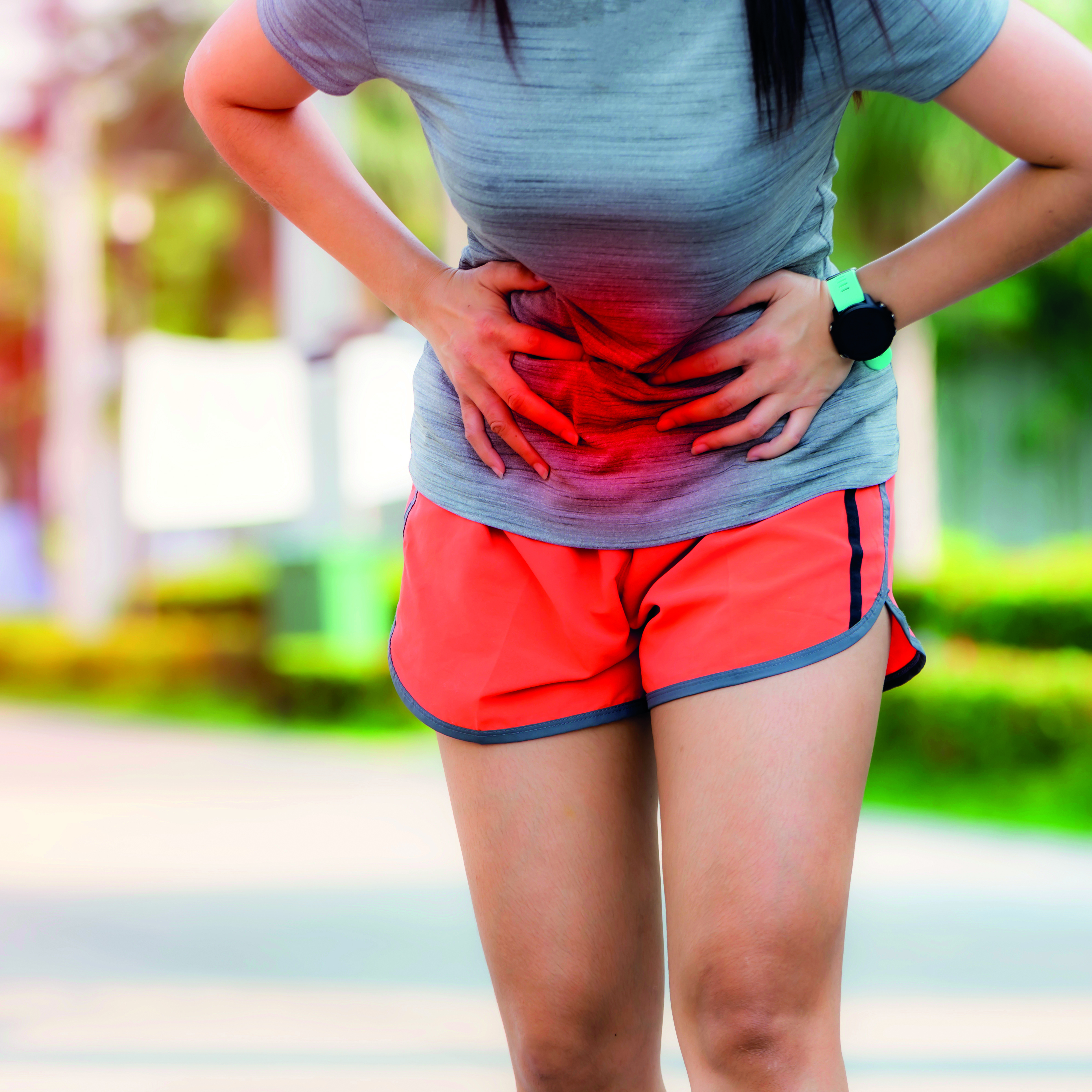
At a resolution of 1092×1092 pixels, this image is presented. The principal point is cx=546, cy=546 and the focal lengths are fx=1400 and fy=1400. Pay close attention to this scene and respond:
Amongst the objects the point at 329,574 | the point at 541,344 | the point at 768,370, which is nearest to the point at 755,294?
the point at 768,370

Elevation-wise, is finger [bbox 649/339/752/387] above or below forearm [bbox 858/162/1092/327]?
below

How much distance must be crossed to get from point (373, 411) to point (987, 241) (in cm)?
740

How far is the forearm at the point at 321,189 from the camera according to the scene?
1.54 metres

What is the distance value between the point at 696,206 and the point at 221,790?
5.23 m

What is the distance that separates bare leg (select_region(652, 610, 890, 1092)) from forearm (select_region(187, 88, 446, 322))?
23.6 inches

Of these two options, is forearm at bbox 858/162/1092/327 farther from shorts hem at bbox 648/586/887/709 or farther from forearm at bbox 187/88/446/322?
forearm at bbox 187/88/446/322

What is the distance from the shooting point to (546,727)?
146 centimetres

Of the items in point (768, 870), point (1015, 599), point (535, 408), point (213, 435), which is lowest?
point (213, 435)

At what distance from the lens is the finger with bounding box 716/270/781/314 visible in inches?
54.5

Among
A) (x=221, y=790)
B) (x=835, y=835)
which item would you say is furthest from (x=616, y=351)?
(x=221, y=790)

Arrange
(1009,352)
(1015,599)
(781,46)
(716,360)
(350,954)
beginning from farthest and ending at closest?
(1009,352) → (1015,599) → (350,954) → (716,360) → (781,46)

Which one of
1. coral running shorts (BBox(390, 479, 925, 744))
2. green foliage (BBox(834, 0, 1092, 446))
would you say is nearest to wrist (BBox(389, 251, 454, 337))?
coral running shorts (BBox(390, 479, 925, 744))

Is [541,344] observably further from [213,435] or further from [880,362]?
[213,435]

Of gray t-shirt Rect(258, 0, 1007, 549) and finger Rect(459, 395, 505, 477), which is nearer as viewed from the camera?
gray t-shirt Rect(258, 0, 1007, 549)
